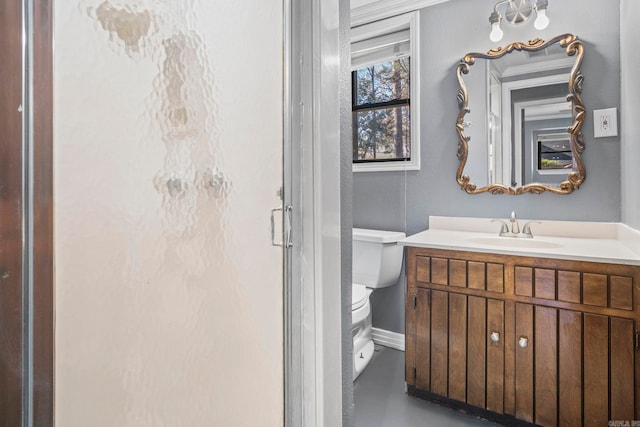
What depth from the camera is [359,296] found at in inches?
73.8

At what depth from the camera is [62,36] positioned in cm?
39

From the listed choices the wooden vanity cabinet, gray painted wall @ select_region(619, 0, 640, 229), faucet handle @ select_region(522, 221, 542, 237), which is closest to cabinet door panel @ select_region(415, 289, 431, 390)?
the wooden vanity cabinet

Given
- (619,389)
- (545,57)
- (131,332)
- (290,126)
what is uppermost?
(545,57)

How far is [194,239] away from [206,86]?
0.83 ft

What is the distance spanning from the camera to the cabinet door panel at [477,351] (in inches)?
59.9

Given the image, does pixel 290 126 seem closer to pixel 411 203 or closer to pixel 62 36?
pixel 62 36

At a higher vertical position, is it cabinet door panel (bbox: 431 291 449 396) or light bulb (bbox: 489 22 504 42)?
light bulb (bbox: 489 22 504 42)

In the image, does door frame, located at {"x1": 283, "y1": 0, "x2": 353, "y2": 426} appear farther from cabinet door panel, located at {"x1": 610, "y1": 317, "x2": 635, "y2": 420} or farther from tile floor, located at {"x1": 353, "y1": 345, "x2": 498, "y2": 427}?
cabinet door panel, located at {"x1": 610, "y1": 317, "x2": 635, "y2": 420}

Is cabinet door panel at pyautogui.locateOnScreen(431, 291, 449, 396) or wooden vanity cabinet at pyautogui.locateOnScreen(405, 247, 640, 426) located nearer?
wooden vanity cabinet at pyautogui.locateOnScreen(405, 247, 640, 426)

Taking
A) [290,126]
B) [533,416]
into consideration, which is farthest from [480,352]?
[290,126]

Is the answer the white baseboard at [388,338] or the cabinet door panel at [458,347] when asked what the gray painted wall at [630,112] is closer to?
the cabinet door panel at [458,347]

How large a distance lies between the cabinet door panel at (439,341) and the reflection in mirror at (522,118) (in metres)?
0.74

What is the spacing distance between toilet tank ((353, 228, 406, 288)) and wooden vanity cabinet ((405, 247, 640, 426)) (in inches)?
14.5

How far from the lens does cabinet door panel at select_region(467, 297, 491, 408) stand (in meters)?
1.52
